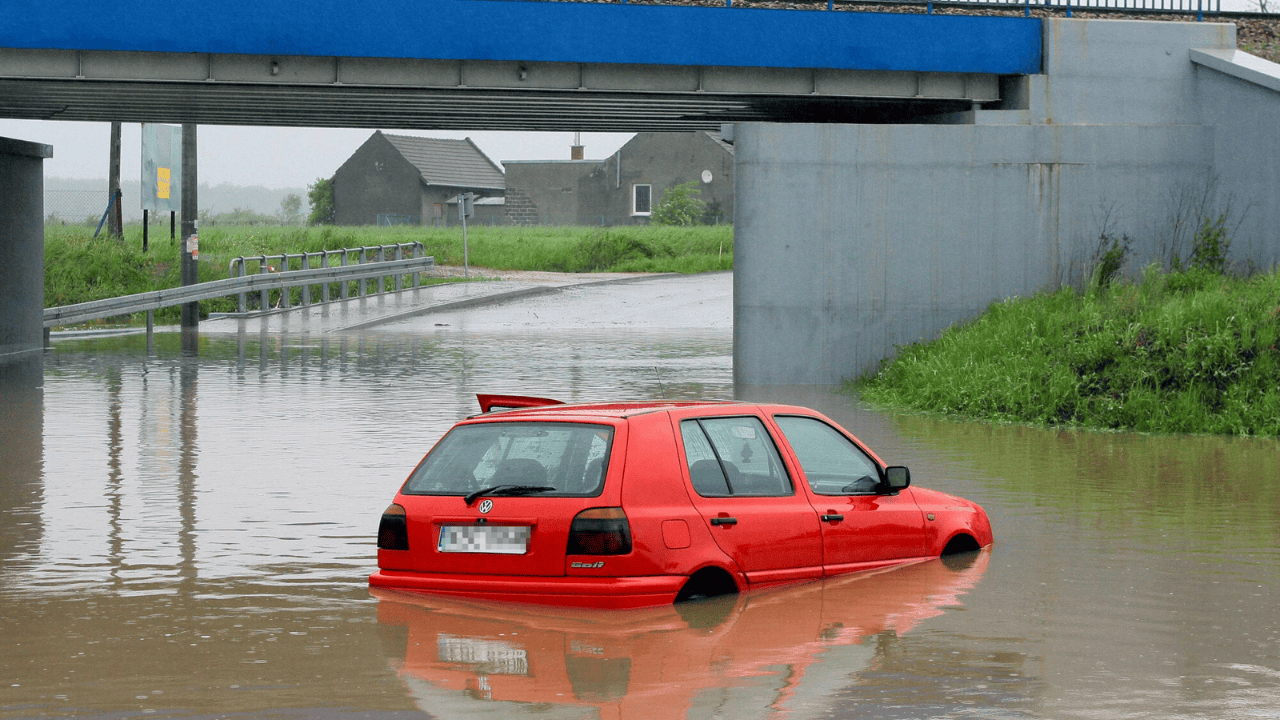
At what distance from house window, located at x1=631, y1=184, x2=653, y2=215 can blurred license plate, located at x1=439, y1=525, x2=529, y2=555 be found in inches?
3403

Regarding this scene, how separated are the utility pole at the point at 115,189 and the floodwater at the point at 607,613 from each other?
3821 cm

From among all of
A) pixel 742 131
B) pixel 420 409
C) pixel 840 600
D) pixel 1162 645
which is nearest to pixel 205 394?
pixel 420 409

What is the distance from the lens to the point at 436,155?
4237 inches

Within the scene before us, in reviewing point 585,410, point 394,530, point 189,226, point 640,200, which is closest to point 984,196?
point 585,410

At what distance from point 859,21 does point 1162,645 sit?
58.0ft

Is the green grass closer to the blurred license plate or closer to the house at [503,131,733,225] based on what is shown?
the blurred license plate

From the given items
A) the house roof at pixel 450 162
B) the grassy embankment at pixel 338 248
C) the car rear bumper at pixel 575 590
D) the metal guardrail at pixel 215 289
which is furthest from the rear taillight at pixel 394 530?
the house roof at pixel 450 162

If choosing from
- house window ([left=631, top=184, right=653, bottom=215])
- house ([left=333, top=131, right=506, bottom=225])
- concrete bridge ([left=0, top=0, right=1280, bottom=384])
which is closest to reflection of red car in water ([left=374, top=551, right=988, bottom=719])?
concrete bridge ([left=0, top=0, right=1280, bottom=384])

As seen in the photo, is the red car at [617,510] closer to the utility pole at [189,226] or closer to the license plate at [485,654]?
the license plate at [485,654]

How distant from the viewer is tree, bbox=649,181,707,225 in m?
85.9

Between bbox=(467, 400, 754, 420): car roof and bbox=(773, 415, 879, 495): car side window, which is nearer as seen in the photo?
bbox=(467, 400, 754, 420): car roof

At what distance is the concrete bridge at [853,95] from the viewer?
74.6 feet

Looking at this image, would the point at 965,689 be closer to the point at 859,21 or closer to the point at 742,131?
the point at 742,131

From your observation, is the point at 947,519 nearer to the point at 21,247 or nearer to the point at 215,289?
the point at 21,247
